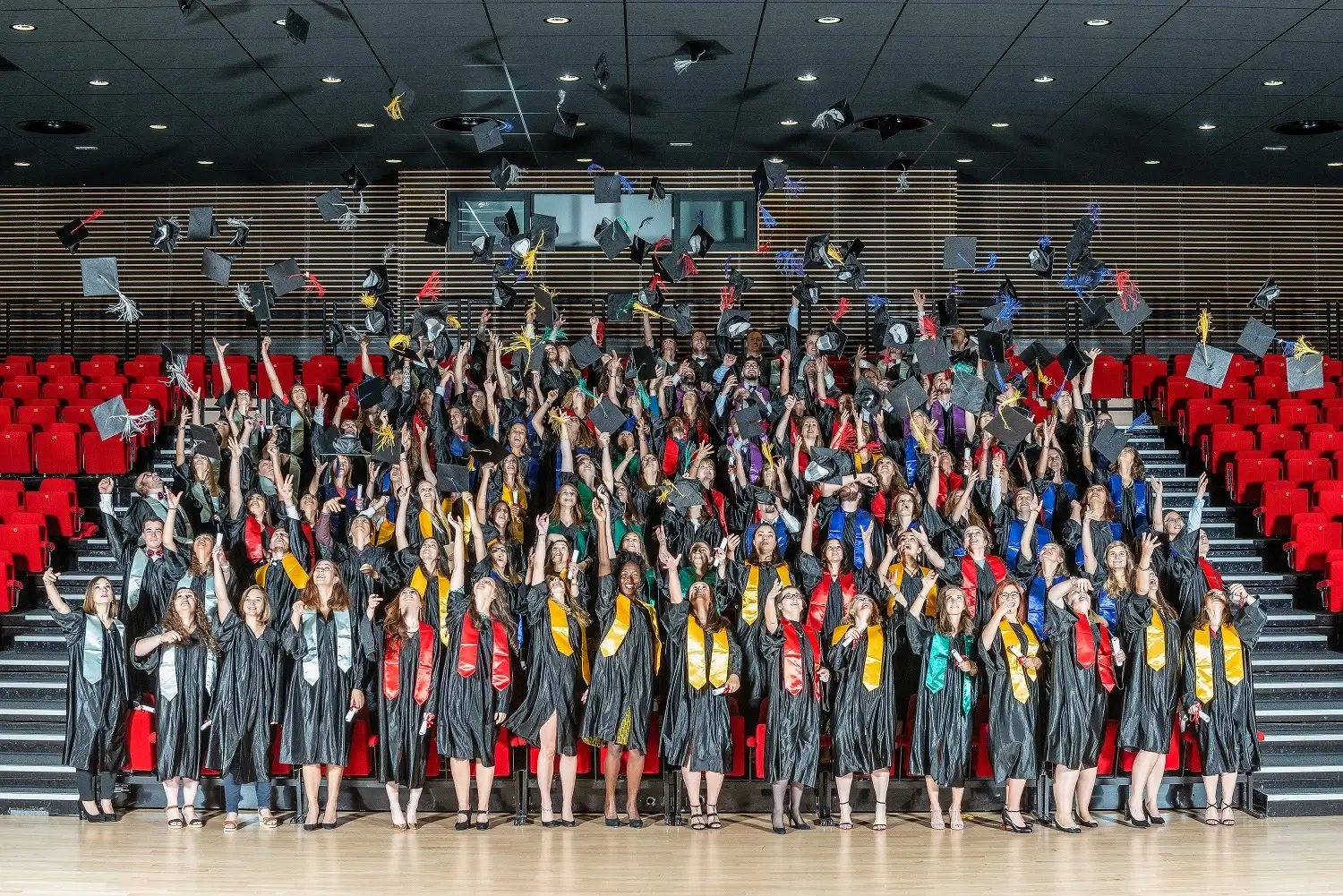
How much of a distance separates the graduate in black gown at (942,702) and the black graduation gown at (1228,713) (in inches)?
51.5

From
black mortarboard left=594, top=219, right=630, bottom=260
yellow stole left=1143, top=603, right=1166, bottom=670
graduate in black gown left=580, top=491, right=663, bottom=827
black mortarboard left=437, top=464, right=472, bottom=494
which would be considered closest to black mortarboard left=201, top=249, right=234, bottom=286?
black mortarboard left=437, top=464, right=472, bottom=494

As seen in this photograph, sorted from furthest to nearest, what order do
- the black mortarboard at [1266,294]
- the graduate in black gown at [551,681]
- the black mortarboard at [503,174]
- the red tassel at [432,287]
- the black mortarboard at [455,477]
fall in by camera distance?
the red tassel at [432,287] < the black mortarboard at [1266,294] < the black mortarboard at [503,174] < the black mortarboard at [455,477] < the graduate in black gown at [551,681]

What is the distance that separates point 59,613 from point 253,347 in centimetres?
717

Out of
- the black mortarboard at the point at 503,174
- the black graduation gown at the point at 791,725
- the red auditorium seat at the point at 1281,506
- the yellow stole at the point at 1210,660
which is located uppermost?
the black mortarboard at the point at 503,174

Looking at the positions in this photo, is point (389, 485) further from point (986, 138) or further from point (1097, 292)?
point (1097, 292)

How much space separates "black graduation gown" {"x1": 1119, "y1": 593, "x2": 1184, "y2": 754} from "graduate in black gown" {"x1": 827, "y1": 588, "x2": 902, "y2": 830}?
1350 millimetres

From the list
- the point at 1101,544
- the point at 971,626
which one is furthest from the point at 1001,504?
the point at 971,626

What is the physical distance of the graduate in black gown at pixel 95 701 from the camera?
781cm

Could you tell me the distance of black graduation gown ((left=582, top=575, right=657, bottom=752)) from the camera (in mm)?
7773

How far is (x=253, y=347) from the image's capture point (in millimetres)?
14641

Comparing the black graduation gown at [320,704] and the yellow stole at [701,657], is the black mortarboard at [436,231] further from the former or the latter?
the yellow stole at [701,657]

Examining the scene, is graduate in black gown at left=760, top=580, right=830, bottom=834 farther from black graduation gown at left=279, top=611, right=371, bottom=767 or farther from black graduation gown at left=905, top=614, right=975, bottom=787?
black graduation gown at left=279, top=611, right=371, bottom=767

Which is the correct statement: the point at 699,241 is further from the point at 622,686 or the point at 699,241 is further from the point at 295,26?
the point at 622,686

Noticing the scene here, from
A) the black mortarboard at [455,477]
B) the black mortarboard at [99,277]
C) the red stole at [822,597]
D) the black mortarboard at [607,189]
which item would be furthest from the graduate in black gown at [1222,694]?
the black mortarboard at [99,277]
